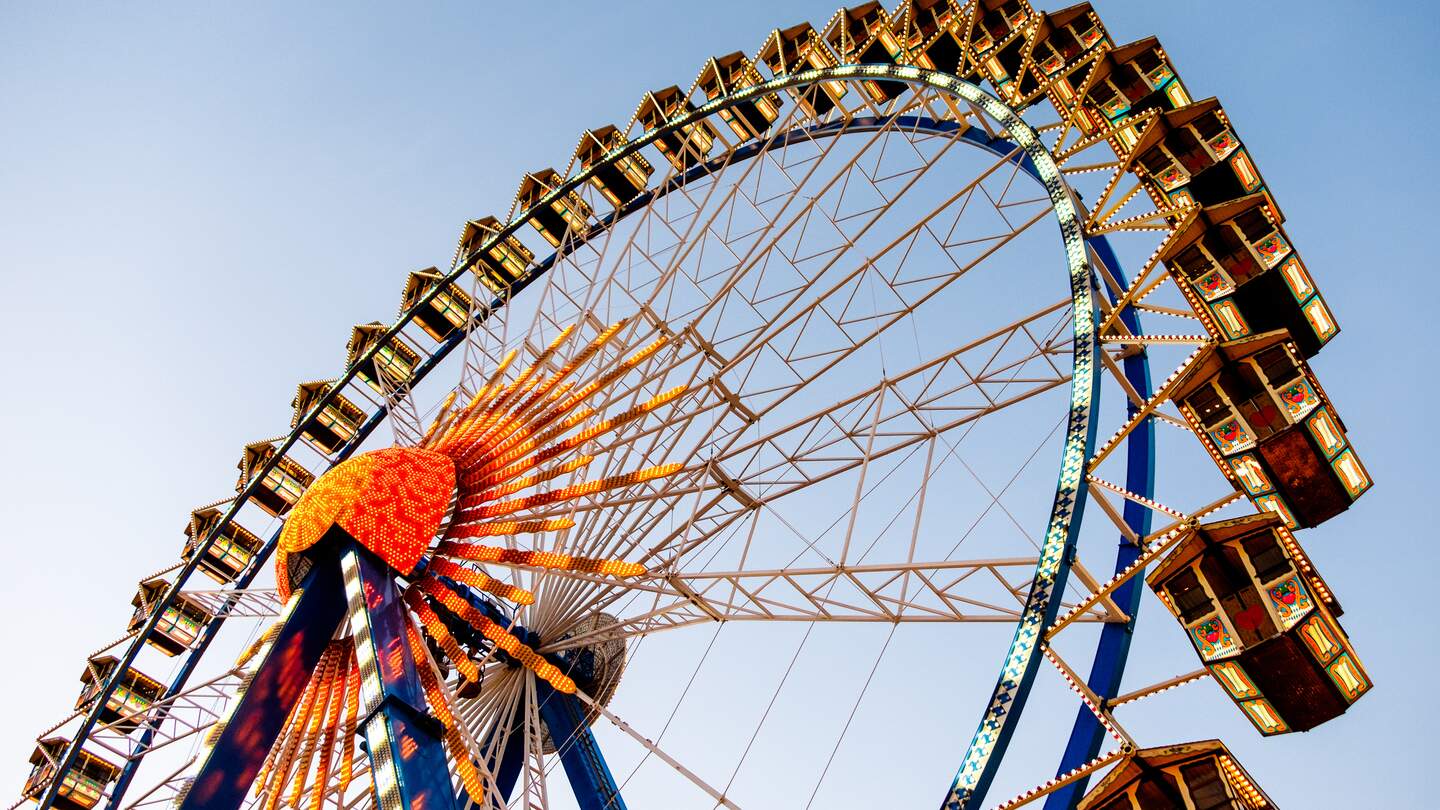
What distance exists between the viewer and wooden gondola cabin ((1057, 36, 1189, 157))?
12.3m

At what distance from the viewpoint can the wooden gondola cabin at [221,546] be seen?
19562 mm

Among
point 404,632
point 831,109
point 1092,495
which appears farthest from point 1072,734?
point 831,109

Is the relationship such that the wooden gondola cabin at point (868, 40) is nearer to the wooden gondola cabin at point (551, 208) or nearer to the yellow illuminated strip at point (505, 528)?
the wooden gondola cabin at point (551, 208)

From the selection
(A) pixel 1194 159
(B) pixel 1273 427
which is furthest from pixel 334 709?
(A) pixel 1194 159

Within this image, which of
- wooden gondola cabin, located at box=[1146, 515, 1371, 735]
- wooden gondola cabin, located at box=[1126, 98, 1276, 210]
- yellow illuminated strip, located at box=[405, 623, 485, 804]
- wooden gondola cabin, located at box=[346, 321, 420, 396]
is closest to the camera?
wooden gondola cabin, located at box=[1146, 515, 1371, 735]

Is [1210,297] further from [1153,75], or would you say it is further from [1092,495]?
[1153,75]

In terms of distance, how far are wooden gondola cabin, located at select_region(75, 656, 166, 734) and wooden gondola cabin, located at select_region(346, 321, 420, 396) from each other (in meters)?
5.84

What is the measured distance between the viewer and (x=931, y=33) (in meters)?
15.7

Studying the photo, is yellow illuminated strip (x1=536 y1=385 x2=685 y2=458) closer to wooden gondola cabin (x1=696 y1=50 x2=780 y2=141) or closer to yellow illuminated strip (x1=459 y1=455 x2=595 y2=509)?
yellow illuminated strip (x1=459 y1=455 x2=595 y2=509)

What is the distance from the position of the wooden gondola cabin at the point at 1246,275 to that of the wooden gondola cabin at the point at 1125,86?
6.58 ft

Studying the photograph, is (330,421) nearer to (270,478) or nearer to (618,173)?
(270,478)

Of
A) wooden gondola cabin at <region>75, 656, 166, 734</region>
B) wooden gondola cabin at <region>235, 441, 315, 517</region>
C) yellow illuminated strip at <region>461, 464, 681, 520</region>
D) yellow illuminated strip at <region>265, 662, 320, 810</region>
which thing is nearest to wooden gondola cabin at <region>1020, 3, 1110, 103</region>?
yellow illuminated strip at <region>461, 464, 681, 520</region>

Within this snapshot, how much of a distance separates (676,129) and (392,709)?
10481mm

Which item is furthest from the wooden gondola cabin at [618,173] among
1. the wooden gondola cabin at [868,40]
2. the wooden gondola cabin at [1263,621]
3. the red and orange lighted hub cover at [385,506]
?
the wooden gondola cabin at [1263,621]
